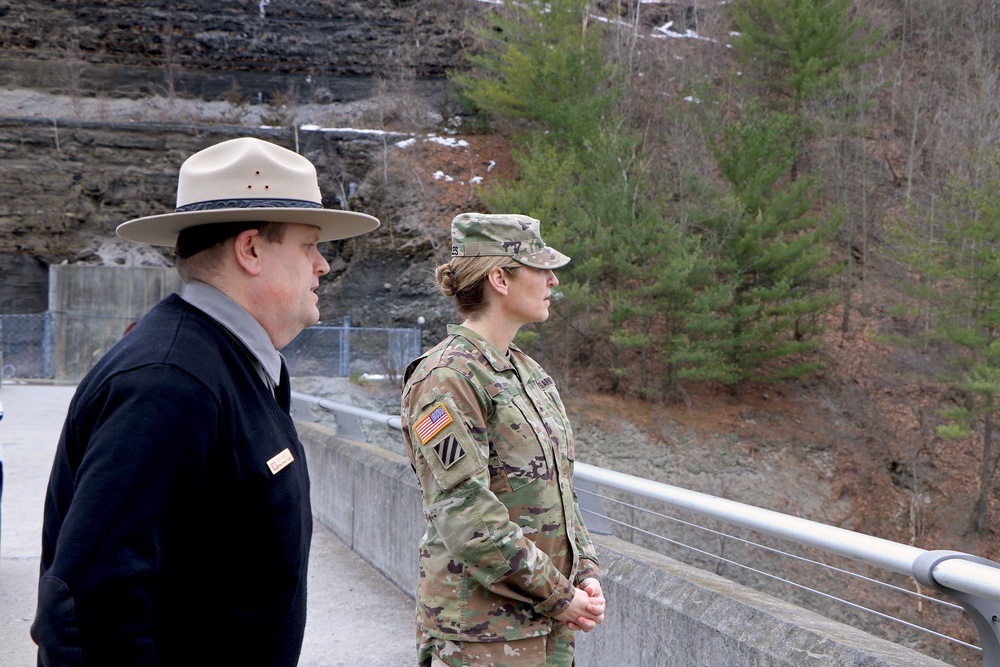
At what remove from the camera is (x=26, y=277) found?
3441 centimetres

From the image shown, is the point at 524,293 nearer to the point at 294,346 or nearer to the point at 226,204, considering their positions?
the point at 226,204

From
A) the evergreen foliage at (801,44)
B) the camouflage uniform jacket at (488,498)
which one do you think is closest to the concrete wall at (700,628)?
the camouflage uniform jacket at (488,498)

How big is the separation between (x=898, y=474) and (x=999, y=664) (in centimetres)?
2647

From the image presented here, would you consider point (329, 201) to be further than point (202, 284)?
Result: Yes

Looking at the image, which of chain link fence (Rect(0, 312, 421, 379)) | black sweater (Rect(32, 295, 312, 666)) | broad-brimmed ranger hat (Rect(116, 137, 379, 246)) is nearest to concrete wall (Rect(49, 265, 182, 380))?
chain link fence (Rect(0, 312, 421, 379))

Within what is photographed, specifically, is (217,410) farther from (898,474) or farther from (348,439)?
(898,474)

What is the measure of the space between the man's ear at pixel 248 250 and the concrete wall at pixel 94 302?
31233 millimetres

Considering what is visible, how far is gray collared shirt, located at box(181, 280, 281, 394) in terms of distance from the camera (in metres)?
1.96

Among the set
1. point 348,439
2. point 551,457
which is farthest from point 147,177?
point 551,457

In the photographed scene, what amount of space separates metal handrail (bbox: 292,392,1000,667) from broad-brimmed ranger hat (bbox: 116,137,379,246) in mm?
1796

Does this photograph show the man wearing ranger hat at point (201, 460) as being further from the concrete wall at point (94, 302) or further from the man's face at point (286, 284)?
the concrete wall at point (94, 302)

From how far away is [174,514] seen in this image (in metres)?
1.71

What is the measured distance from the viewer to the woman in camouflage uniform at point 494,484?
99.9 inches

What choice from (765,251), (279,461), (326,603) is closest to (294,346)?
(765,251)
